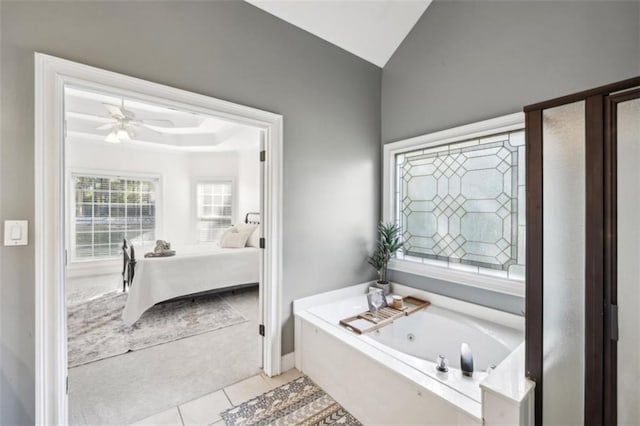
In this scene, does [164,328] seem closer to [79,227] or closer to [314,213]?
[314,213]

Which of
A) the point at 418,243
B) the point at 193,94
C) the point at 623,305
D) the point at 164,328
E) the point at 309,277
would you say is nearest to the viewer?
the point at 623,305

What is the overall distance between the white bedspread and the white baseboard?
1958 millimetres

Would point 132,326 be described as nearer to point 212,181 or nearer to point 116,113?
point 116,113

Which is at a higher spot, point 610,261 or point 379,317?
point 610,261

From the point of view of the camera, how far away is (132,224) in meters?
5.75

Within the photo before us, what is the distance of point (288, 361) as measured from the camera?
7.78 feet

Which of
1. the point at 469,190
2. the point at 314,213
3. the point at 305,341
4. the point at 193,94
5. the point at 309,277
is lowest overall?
the point at 305,341

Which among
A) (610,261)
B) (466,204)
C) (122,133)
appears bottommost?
(610,261)

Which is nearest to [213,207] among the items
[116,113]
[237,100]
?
[116,113]

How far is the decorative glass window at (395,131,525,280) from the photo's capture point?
2127 mm

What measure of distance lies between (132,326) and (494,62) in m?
4.38

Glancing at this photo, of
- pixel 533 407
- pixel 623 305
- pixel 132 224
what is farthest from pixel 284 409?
pixel 132 224

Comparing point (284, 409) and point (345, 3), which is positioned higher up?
point (345, 3)

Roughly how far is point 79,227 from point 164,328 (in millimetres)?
A: 3652
